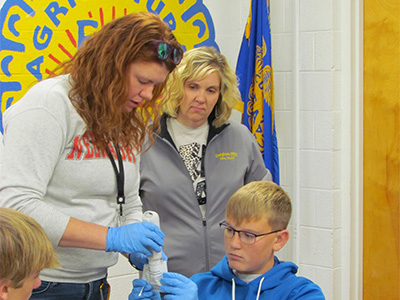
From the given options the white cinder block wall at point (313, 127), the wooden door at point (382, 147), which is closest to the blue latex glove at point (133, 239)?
the white cinder block wall at point (313, 127)

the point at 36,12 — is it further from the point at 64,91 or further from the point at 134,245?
the point at 134,245

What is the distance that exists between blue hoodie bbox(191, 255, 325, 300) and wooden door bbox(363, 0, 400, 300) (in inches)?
53.4

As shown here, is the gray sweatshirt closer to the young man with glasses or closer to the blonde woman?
the young man with glasses

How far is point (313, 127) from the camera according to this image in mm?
3068

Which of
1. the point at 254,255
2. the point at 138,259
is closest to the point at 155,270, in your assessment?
the point at 138,259

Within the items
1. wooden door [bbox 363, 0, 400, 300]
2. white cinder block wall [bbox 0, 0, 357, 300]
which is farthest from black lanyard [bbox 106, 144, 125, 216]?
wooden door [bbox 363, 0, 400, 300]

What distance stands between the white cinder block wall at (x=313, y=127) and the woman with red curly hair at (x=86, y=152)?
1346 millimetres

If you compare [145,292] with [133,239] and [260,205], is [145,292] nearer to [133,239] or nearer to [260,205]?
[133,239]

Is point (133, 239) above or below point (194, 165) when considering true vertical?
below

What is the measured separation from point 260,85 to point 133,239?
166 cm

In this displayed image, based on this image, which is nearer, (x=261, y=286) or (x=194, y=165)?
(x=261, y=286)

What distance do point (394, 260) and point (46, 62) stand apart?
6.45 ft

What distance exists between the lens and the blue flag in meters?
3.00

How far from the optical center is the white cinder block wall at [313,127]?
2990 mm
